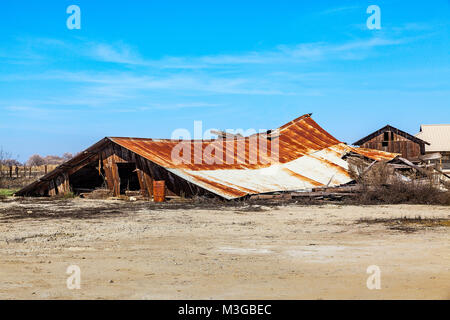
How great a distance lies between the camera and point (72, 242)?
10.1 meters

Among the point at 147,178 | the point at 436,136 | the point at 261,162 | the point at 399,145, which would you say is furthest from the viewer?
the point at 436,136

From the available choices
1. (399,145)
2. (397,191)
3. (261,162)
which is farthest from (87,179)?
(399,145)

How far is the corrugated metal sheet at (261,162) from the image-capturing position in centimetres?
2048

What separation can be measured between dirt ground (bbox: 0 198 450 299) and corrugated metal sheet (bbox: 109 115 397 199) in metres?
5.12

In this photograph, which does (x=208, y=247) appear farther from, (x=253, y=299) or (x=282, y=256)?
(x=253, y=299)

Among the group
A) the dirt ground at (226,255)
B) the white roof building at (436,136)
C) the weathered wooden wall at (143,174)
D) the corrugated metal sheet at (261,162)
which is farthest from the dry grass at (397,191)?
the white roof building at (436,136)

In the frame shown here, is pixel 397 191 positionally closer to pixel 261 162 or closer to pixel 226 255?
pixel 261 162

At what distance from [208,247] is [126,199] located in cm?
1281

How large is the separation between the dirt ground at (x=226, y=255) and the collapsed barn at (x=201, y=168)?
16.9 ft

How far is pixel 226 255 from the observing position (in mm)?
8453

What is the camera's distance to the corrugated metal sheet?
20.5 m

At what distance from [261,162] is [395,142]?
2888 centimetres

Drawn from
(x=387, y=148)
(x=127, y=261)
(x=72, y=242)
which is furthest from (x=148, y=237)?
(x=387, y=148)

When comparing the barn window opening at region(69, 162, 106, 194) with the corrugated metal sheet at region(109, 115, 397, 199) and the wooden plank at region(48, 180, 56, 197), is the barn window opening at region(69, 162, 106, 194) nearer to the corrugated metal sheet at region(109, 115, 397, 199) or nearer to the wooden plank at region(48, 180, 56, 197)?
the wooden plank at region(48, 180, 56, 197)
